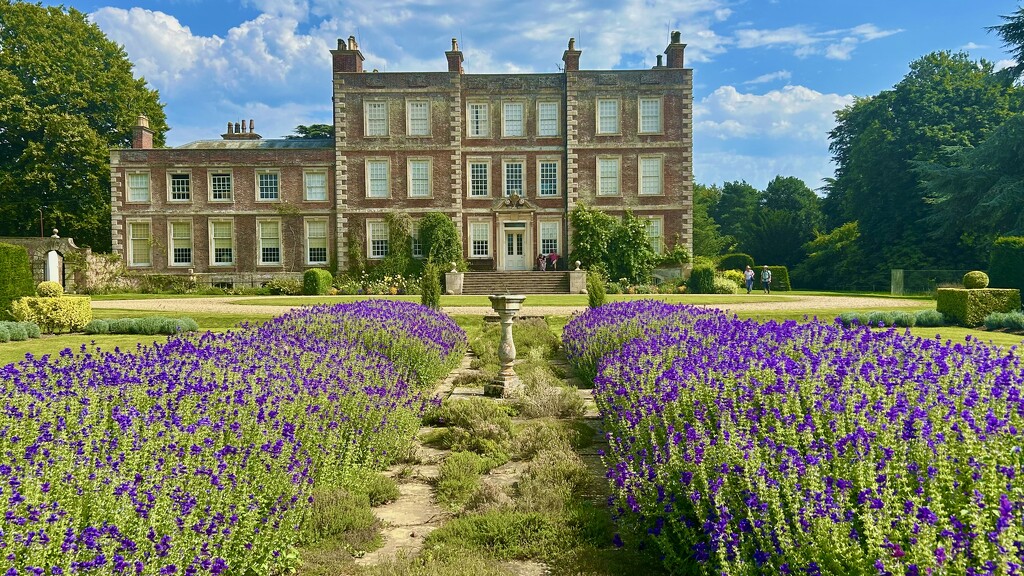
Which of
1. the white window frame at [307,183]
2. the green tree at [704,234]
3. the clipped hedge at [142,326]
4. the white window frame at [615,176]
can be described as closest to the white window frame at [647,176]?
the white window frame at [615,176]

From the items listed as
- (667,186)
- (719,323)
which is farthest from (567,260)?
(719,323)

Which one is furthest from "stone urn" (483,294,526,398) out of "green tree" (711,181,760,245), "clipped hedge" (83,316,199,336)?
"green tree" (711,181,760,245)

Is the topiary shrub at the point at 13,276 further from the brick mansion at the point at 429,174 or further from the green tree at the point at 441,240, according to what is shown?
the green tree at the point at 441,240

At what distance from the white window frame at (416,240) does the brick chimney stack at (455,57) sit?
7.39 m

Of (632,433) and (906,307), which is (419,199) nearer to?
(906,307)

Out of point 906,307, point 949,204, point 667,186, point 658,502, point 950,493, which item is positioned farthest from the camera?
point 667,186

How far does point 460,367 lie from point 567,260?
19615 mm

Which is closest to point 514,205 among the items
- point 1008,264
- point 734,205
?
point 1008,264

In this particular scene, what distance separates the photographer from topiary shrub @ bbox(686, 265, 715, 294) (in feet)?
90.3

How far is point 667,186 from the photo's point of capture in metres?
30.1

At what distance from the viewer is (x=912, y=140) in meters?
33.7

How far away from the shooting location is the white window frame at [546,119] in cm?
3020

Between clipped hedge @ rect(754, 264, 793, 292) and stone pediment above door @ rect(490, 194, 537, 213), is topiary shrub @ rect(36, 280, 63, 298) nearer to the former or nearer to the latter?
stone pediment above door @ rect(490, 194, 537, 213)

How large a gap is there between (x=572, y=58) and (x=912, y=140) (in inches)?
755
